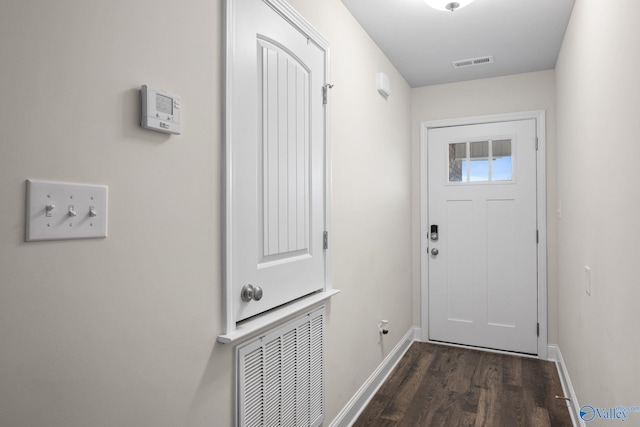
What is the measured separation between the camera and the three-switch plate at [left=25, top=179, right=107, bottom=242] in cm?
83

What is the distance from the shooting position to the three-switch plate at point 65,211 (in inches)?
32.6

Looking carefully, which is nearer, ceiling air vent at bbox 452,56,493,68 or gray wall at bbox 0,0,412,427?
gray wall at bbox 0,0,412,427

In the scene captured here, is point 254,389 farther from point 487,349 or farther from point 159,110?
point 487,349

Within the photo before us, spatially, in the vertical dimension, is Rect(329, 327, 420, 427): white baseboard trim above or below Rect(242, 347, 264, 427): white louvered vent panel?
below

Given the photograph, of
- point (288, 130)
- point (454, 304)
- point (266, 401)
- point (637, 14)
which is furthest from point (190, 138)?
point (454, 304)

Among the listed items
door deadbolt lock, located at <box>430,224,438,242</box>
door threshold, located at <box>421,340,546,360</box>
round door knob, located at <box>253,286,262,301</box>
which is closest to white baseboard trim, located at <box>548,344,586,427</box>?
door threshold, located at <box>421,340,546,360</box>

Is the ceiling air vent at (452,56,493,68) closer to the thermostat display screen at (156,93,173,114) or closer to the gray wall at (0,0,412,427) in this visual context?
the gray wall at (0,0,412,427)

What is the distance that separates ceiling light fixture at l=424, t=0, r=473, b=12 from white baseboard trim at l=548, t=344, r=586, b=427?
2.36 metres

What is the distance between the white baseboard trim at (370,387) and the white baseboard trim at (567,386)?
47.1 inches

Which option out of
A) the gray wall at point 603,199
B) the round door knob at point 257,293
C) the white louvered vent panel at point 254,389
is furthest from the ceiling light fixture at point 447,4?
the white louvered vent panel at point 254,389

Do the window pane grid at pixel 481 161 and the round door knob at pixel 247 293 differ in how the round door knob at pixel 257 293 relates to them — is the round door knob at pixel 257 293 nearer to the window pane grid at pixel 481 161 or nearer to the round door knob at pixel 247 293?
the round door knob at pixel 247 293

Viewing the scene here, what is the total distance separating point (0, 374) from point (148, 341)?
1.15ft

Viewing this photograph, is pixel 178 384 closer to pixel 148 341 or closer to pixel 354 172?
pixel 148 341

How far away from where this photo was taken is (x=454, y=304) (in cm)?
376
